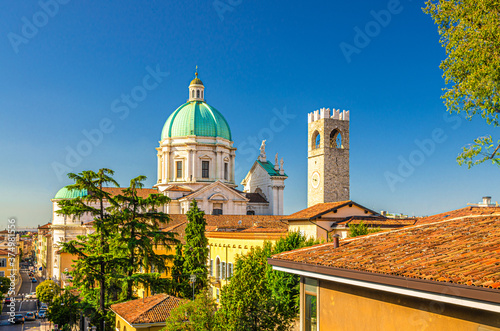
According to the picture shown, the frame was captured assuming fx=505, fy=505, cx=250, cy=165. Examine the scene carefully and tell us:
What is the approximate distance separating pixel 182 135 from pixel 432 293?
58.5 meters

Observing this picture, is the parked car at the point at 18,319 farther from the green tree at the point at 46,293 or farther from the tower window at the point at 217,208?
the tower window at the point at 217,208

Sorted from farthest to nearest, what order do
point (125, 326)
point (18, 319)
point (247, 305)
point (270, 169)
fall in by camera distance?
point (270, 169), point (18, 319), point (125, 326), point (247, 305)

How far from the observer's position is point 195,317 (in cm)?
1562

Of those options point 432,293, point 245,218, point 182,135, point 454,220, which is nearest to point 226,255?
point 245,218

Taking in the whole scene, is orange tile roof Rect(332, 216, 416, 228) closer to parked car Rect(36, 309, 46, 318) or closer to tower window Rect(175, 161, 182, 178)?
parked car Rect(36, 309, 46, 318)

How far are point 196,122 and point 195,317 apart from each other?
160 ft

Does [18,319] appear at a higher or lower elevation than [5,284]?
lower

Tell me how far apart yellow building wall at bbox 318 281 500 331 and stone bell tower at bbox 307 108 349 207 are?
1740 inches

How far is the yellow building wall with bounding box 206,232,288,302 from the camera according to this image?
993 inches

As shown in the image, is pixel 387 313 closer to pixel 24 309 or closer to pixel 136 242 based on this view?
pixel 136 242

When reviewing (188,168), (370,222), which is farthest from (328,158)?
(370,222)

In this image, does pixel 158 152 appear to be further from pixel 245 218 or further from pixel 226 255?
pixel 226 255

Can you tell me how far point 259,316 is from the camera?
49.0 ft

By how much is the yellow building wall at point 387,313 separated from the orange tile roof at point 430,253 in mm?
372
